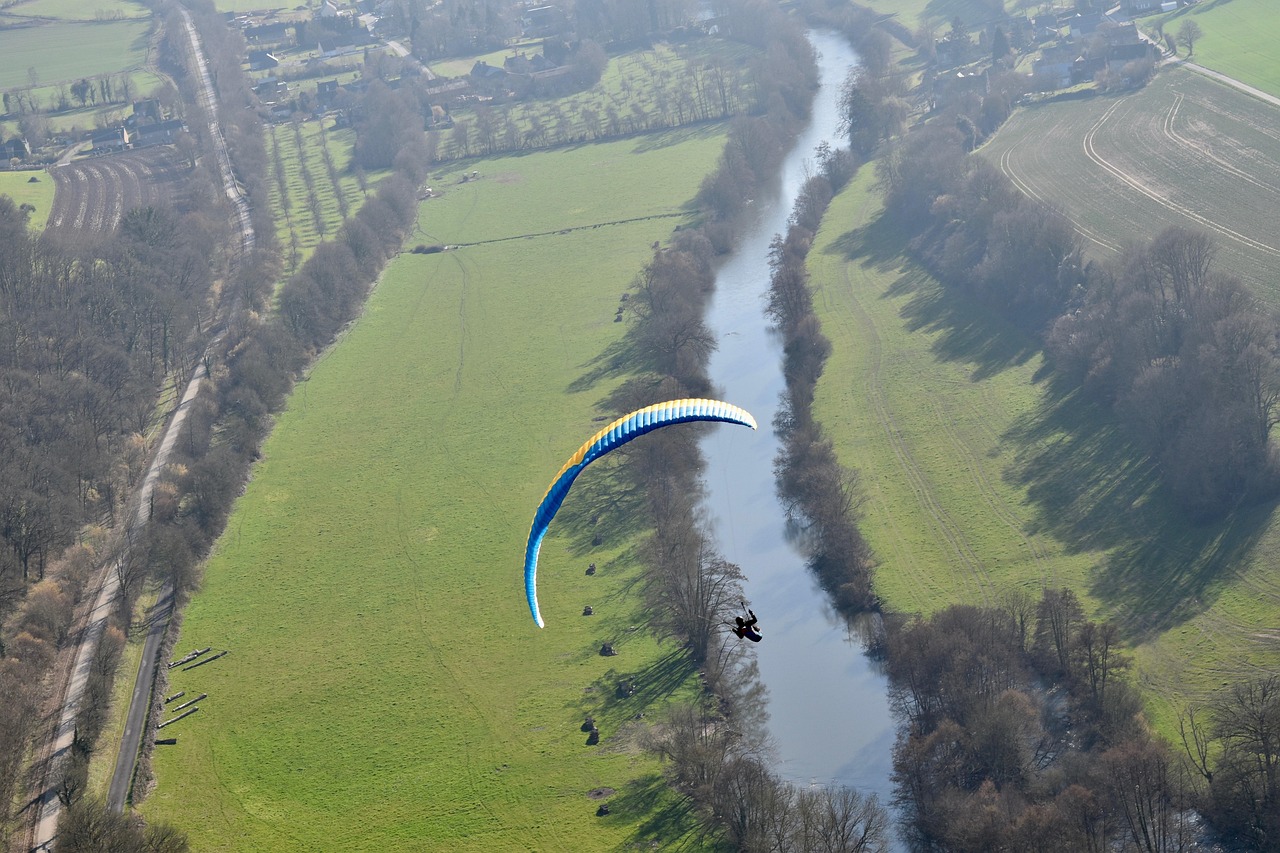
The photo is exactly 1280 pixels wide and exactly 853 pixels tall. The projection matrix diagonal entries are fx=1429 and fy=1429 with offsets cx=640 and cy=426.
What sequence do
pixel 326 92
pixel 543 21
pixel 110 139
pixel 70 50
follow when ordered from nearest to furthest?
pixel 110 139
pixel 326 92
pixel 543 21
pixel 70 50

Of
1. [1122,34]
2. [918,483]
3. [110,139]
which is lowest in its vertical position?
[110,139]

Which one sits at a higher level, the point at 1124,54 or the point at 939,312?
the point at 1124,54

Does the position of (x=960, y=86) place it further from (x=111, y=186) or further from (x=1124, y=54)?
(x=111, y=186)

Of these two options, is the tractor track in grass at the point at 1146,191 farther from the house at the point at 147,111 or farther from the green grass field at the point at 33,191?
the house at the point at 147,111

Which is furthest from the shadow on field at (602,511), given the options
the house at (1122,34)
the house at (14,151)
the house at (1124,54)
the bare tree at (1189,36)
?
the house at (14,151)

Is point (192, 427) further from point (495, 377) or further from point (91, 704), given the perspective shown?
point (91, 704)

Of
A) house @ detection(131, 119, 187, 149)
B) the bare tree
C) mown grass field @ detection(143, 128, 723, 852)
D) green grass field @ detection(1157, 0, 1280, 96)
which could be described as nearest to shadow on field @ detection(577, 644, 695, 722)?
mown grass field @ detection(143, 128, 723, 852)

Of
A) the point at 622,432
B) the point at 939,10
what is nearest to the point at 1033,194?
the point at 939,10
